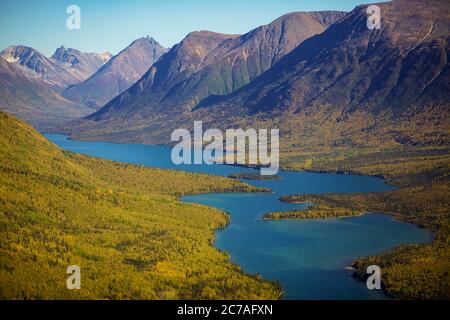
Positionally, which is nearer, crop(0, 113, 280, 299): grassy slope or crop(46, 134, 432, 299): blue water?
crop(0, 113, 280, 299): grassy slope

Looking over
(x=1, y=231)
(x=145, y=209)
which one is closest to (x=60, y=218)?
(x=1, y=231)

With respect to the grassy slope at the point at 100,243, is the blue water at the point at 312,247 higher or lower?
lower

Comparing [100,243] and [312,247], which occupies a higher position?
[100,243]

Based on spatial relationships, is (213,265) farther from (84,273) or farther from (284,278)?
(84,273)

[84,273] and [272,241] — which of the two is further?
[272,241]

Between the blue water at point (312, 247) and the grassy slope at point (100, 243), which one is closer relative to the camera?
the grassy slope at point (100, 243)

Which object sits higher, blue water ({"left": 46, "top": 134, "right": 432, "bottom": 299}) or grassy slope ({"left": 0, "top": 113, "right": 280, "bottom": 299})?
grassy slope ({"left": 0, "top": 113, "right": 280, "bottom": 299})

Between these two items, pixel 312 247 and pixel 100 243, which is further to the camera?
pixel 312 247
